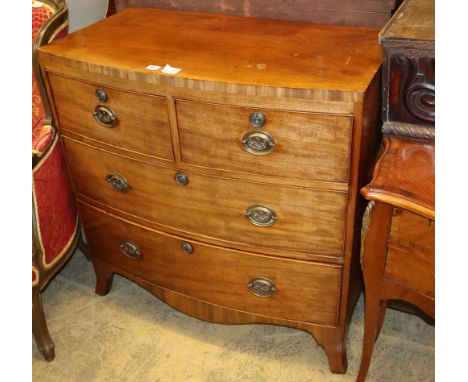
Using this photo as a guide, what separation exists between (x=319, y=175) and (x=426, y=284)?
1.12 feet

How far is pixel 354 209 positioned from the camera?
1438 millimetres

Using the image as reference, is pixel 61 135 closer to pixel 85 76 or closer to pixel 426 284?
pixel 85 76

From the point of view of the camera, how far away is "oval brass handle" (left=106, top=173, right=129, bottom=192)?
169 centimetres

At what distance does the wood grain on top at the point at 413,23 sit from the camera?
1.24m

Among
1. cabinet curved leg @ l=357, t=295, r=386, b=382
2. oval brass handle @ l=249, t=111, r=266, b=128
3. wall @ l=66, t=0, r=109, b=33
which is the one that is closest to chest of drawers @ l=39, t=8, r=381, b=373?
oval brass handle @ l=249, t=111, r=266, b=128

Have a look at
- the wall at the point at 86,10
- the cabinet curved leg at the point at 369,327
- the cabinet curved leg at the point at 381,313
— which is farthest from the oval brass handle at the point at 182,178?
the wall at the point at 86,10

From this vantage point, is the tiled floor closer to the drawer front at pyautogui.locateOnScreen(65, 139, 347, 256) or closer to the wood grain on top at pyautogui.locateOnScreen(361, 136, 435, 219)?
the drawer front at pyautogui.locateOnScreen(65, 139, 347, 256)

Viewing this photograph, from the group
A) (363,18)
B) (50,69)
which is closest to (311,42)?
(363,18)

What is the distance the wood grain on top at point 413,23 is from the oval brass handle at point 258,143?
1.09 feet

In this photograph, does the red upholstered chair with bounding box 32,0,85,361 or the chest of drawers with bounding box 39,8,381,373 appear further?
the red upholstered chair with bounding box 32,0,85,361

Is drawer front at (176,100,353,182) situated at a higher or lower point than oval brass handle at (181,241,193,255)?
higher

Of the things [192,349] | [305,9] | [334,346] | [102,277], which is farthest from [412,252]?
[102,277]

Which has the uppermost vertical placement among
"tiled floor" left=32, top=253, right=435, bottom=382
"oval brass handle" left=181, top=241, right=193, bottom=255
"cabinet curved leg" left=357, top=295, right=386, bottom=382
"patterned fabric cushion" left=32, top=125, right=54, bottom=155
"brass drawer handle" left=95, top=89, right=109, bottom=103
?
"brass drawer handle" left=95, top=89, right=109, bottom=103
